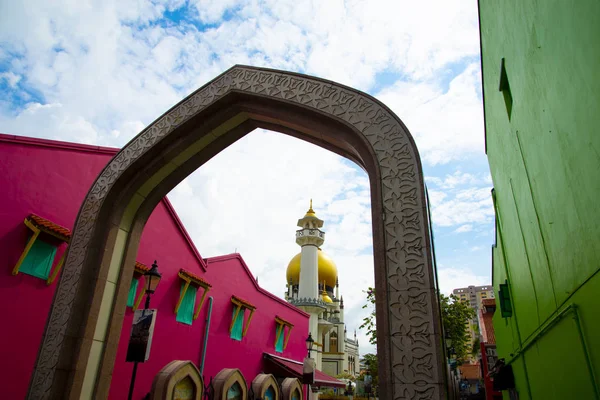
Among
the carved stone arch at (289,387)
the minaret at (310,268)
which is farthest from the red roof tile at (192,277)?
the minaret at (310,268)

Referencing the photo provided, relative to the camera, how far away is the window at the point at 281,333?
1392cm

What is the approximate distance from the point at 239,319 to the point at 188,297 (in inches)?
102

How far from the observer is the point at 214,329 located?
1030 cm

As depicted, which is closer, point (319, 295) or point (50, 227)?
point (50, 227)

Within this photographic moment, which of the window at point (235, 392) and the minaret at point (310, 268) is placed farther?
the minaret at point (310, 268)

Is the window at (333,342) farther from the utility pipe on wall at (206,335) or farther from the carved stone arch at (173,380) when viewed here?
the carved stone arch at (173,380)

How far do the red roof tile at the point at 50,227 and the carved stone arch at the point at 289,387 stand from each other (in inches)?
332

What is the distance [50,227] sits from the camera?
19.2 feet

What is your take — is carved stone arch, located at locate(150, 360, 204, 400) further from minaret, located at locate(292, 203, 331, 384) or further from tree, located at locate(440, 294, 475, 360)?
minaret, located at locate(292, 203, 331, 384)

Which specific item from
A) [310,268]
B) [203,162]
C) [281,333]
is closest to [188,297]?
[203,162]

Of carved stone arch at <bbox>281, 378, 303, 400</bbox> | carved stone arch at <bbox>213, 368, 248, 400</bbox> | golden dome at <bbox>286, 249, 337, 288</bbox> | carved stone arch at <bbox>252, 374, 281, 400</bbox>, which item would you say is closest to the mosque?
golden dome at <bbox>286, 249, 337, 288</bbox>

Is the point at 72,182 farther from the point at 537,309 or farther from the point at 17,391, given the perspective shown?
the point at 537,309

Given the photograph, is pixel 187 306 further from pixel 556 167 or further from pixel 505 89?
pixel 556 167

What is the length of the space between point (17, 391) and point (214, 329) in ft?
17.3
